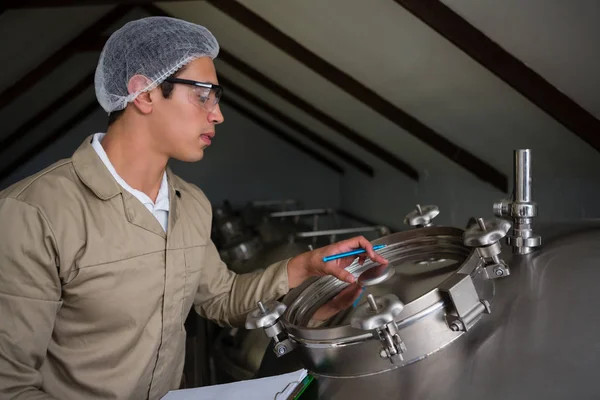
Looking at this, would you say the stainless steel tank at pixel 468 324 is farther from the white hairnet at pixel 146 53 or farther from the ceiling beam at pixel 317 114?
the ceiling beam at pixel 317 114

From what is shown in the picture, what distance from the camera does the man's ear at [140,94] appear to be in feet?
4.29

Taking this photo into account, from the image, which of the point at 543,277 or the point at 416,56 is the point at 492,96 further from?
the point at 543,277

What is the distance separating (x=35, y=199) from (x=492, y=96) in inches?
86.7

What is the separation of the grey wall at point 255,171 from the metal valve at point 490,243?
6483mm

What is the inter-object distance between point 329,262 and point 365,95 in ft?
7.76

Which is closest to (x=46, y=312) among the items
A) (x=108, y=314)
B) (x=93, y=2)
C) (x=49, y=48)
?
(x=108, y=314)

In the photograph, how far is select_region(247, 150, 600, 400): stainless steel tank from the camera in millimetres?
940

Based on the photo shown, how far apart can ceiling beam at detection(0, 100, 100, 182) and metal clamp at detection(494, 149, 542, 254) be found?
21.4ft

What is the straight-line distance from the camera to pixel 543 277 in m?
1.20

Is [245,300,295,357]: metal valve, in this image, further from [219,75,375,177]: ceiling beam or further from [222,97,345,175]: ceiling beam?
[222,97,345,175]: ceiling beam

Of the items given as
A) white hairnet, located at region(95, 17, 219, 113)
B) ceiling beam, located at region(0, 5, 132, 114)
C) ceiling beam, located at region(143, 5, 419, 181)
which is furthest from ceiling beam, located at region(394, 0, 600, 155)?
ceiling beam, located at region(0, 5, 132, 114)

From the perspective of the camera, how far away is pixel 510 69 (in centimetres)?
231

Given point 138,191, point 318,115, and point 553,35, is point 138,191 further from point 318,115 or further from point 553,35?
point 318,115

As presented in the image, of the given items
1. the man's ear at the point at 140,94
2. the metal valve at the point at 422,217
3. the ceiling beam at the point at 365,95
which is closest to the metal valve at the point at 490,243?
the metal valve at the point at 422,217
